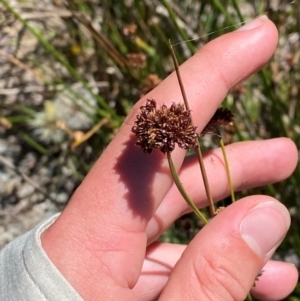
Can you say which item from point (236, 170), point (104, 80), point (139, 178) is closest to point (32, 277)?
point (139, 178)

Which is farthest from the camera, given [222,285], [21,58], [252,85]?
[21,58]

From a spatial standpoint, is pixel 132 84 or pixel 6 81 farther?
pixel 6 81

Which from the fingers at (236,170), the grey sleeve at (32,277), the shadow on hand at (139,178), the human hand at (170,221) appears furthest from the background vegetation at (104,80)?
the grey sleeve at (32,277)

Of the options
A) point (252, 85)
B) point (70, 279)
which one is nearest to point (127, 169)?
point (70, 279)

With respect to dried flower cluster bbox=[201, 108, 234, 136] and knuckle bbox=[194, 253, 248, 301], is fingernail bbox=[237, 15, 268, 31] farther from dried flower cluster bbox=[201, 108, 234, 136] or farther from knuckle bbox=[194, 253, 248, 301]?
knuckle bbox=[194, 253, 248, 301]

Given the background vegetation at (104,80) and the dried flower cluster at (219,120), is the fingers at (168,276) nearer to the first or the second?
the background vegetation at (104,80)

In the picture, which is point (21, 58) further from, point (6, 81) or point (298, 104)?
point (298, 104)
